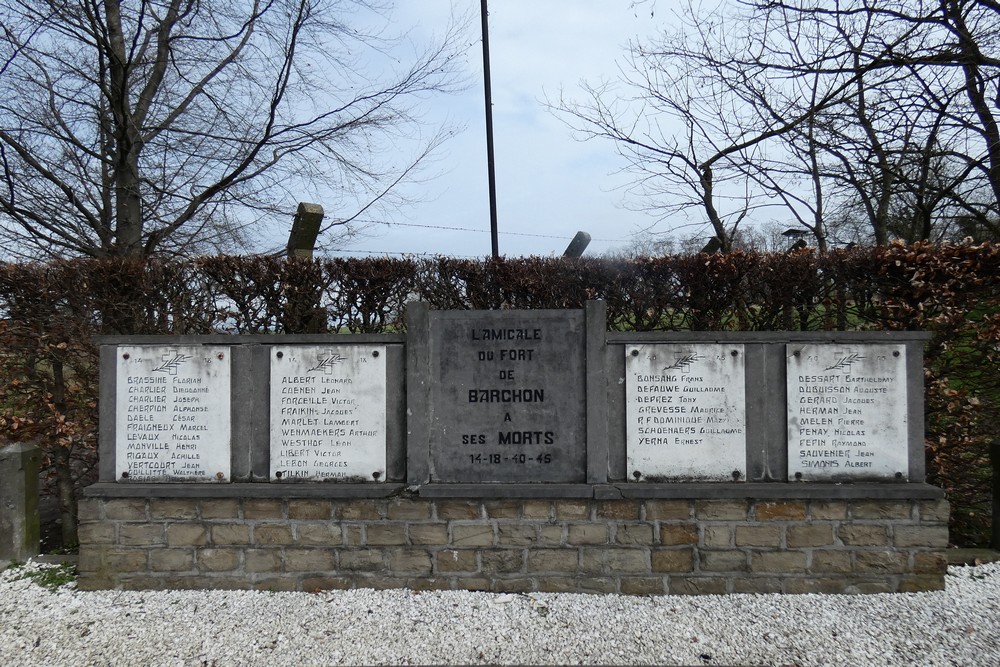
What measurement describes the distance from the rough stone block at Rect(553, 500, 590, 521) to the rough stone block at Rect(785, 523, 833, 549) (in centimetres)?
128

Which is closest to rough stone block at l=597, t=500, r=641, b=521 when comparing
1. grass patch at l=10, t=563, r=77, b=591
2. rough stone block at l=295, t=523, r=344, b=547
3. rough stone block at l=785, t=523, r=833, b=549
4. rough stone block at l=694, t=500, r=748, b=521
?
rough stone block at l=694, t=500, r=748, b=521

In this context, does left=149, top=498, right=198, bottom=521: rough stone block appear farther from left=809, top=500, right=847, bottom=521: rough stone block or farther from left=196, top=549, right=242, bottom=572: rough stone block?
left=809, top=500, right=847, bottom=521: rough stone block

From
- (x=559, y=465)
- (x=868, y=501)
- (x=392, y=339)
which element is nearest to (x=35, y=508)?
(x=392, y=339)

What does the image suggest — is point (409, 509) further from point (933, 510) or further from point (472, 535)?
point (933, 510)

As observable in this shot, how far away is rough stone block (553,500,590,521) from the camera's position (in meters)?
3.69

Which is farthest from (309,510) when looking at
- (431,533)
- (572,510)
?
(572,510)

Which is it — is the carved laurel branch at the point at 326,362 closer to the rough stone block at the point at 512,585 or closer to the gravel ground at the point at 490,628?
the gravel ground at the point at 490,628

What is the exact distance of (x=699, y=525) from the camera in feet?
12.1

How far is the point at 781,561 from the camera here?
3.68 m

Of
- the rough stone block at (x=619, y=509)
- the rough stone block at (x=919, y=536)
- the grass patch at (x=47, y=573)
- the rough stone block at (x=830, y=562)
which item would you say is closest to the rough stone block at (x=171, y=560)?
the grass patch at (x=47, y=573)

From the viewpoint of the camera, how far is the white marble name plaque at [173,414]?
3801 millimetres

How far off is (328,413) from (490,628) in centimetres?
164

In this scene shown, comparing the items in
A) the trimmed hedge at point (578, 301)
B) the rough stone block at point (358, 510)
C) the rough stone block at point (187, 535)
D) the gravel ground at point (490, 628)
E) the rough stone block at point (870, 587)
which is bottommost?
the gravel ground at point (490, 628)

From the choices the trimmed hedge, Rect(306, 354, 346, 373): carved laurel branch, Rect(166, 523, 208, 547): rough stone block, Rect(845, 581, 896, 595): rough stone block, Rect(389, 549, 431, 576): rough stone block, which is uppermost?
the trimmed hedge
